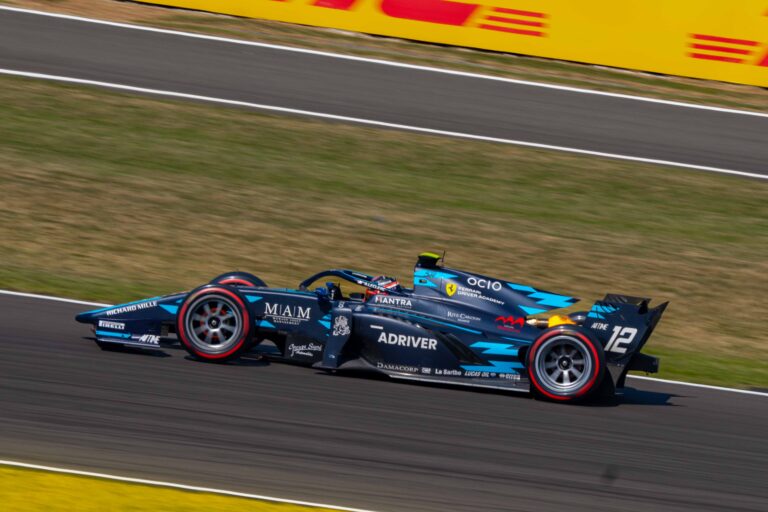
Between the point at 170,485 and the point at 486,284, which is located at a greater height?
the point at 486,284

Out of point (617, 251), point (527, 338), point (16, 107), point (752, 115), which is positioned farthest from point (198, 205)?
point (752, 115)

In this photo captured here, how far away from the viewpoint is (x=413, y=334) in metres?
7.89

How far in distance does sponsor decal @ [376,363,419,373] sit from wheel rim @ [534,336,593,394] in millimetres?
882

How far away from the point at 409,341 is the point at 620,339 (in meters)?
1.51

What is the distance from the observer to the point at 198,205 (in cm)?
1268

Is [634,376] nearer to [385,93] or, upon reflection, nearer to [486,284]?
[486,284]

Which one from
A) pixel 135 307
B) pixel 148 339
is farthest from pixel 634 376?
pixel 135 307

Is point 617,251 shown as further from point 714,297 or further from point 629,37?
point 629,37

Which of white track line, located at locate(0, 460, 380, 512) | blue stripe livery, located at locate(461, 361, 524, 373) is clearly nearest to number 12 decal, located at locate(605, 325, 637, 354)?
blue stripe livery, located at locate(461, 361, 524, 373)

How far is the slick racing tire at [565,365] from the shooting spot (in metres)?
7.73

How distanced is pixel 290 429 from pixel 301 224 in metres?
5.84

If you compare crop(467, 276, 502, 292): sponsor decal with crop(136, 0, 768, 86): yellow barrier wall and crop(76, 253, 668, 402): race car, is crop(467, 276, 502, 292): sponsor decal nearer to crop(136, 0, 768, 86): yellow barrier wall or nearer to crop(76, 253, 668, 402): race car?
crop(76, 253, 668, 402): race car

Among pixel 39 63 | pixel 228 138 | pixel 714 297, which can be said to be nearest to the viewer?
pixel 714 297

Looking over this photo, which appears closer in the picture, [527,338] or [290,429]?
[290,429]
